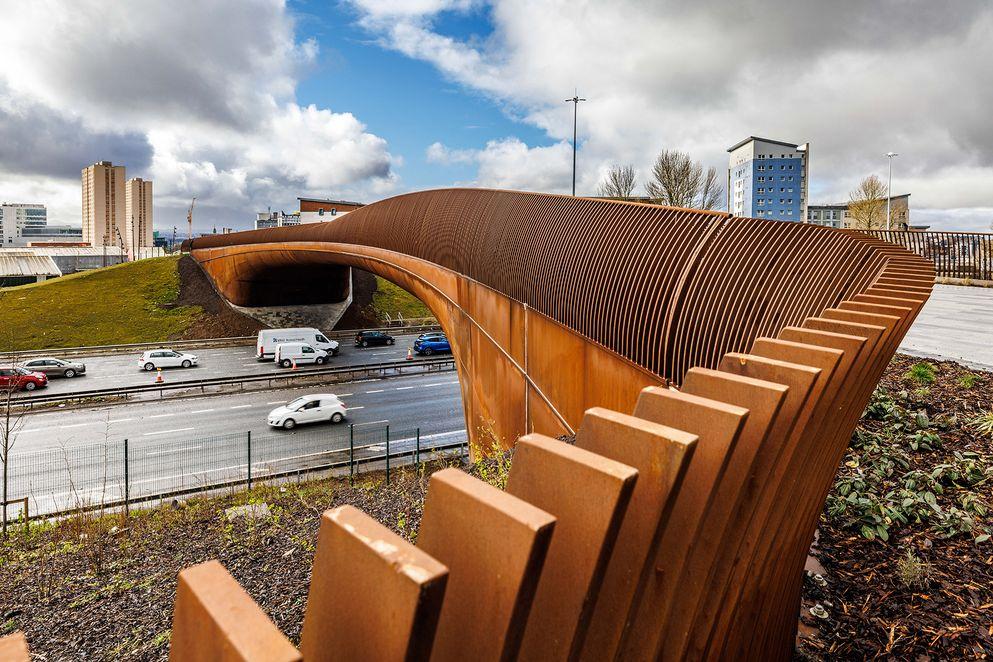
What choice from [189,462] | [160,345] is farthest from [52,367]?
[189,462]

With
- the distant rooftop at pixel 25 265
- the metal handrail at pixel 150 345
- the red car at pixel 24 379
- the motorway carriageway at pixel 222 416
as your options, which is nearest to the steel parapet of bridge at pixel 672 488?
the motorway carriageway at pixel 222 416

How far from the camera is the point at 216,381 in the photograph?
25.0 meters

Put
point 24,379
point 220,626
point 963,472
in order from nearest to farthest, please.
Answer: point 220,626 < point 963,472 < point 24,379

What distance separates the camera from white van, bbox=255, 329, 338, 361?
3175cm

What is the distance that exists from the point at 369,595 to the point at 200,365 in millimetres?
33492

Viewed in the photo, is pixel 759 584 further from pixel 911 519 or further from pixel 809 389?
pixel 911 519

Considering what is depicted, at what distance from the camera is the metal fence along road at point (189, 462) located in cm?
1369

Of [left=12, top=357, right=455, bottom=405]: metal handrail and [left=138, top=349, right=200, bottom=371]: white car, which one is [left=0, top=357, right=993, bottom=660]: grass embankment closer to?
[left=12, top=357, right=455, bottom=405]: metal handrail

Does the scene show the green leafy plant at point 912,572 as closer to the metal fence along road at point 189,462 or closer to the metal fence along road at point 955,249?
the metal fence along road at point 189,462

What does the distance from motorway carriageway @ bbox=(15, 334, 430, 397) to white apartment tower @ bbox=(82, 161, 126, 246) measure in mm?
151112

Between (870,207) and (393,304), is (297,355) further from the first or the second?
(870,207)

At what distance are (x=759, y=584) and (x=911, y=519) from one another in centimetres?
381

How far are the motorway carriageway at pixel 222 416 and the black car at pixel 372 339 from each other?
1086 centimetres

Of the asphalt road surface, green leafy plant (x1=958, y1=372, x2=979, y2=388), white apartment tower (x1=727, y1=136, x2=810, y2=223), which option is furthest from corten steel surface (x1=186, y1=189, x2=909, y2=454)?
white apartment tower (x1=727, y1=136, x2=810, y2=223)
